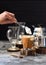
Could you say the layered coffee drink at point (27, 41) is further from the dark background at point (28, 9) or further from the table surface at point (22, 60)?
the dark background at point (28, 9)

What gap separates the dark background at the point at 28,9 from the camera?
322cm

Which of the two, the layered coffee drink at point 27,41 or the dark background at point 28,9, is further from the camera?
the dark background at point 28,9

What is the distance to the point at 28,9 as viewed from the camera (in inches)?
127

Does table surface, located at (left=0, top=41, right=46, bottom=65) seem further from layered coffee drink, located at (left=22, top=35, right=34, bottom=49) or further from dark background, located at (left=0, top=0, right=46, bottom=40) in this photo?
dark background, located at (left=0, top=0, right=46, bottom=40)

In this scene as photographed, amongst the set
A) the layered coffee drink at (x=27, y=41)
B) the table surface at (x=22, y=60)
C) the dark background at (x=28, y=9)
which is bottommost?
the table surface at (x=22, y=60)

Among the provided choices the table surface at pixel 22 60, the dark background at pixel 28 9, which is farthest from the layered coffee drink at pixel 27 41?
the dark background at pixel 28 9

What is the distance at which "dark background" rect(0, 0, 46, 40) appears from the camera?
3.22m

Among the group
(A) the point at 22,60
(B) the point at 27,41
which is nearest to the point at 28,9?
(B) the point at 27,41

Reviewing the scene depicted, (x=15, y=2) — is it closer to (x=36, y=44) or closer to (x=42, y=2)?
(x=42, y=2)

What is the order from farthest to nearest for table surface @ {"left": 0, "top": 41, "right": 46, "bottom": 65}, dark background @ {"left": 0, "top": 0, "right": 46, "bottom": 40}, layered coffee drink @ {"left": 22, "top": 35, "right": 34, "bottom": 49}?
dark background @ {"left": 0, "top": 0, "right": 46, "bottom": 40} < layered coffee drink @ {"left": 22, "top": 35, "right": 34, "bottom": 49} < table surface @ {"left": 0, "top": 41, "right": 46, "bottom": 65}

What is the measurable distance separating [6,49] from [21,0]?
1.18 meters

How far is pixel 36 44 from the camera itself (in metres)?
2.15

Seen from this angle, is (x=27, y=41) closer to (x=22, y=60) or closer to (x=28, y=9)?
(x=22, y=60)

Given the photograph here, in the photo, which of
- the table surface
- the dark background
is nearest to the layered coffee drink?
the table surface
